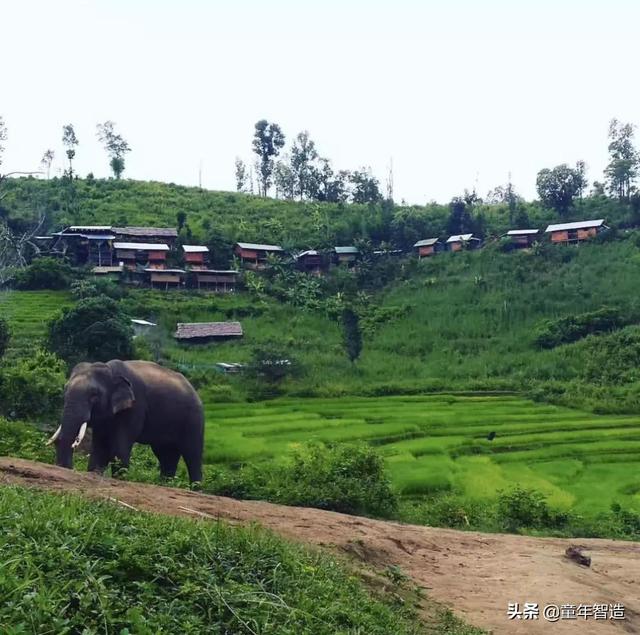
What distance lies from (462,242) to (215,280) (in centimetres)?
2280

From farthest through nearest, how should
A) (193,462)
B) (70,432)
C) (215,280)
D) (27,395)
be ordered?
(215,280), (27,395), (193,462), (70,432)

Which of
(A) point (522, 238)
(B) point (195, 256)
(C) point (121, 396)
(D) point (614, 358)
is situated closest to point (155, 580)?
(C) point (121, 396)

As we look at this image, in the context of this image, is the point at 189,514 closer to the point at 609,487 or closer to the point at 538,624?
the point at 538,624

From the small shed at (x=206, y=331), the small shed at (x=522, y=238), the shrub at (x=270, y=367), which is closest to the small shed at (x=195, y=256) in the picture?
the small shed at (x=206, y=331)

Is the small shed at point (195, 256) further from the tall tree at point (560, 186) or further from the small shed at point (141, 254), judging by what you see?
the tall tree at point (560, 186)

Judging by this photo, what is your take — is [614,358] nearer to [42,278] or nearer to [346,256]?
[346,256]

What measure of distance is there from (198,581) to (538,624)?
12.3 feet

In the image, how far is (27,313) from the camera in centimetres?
4762

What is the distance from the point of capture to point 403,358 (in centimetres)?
4716

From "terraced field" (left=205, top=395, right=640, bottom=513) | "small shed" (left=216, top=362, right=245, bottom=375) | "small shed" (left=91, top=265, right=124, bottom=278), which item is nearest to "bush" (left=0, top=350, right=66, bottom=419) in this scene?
"terraced field" (left=205, top=395, right=640, bottom=513)

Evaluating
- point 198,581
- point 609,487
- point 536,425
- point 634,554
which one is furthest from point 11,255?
point 198,581

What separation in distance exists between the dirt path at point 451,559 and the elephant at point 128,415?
2703 mm

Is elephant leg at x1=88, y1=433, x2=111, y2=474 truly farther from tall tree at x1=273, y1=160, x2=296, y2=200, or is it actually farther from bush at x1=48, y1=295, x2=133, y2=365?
tall tree at x1=273, y1=160, x2=296, y2=200

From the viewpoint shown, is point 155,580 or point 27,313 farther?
point 27,313
